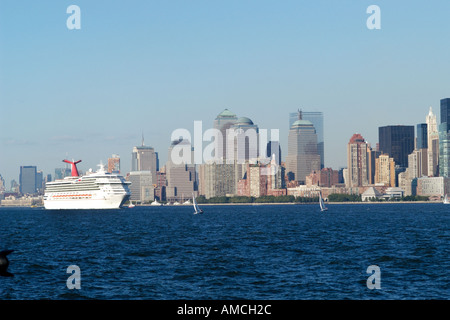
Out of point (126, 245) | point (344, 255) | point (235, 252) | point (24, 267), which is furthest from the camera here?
point (126, 245)

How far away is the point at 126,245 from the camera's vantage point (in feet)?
240

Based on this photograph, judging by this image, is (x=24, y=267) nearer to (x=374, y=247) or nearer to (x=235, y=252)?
(x=235, y=252)

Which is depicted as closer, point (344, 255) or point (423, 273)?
point (423, 273)

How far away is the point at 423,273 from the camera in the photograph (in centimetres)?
4578
